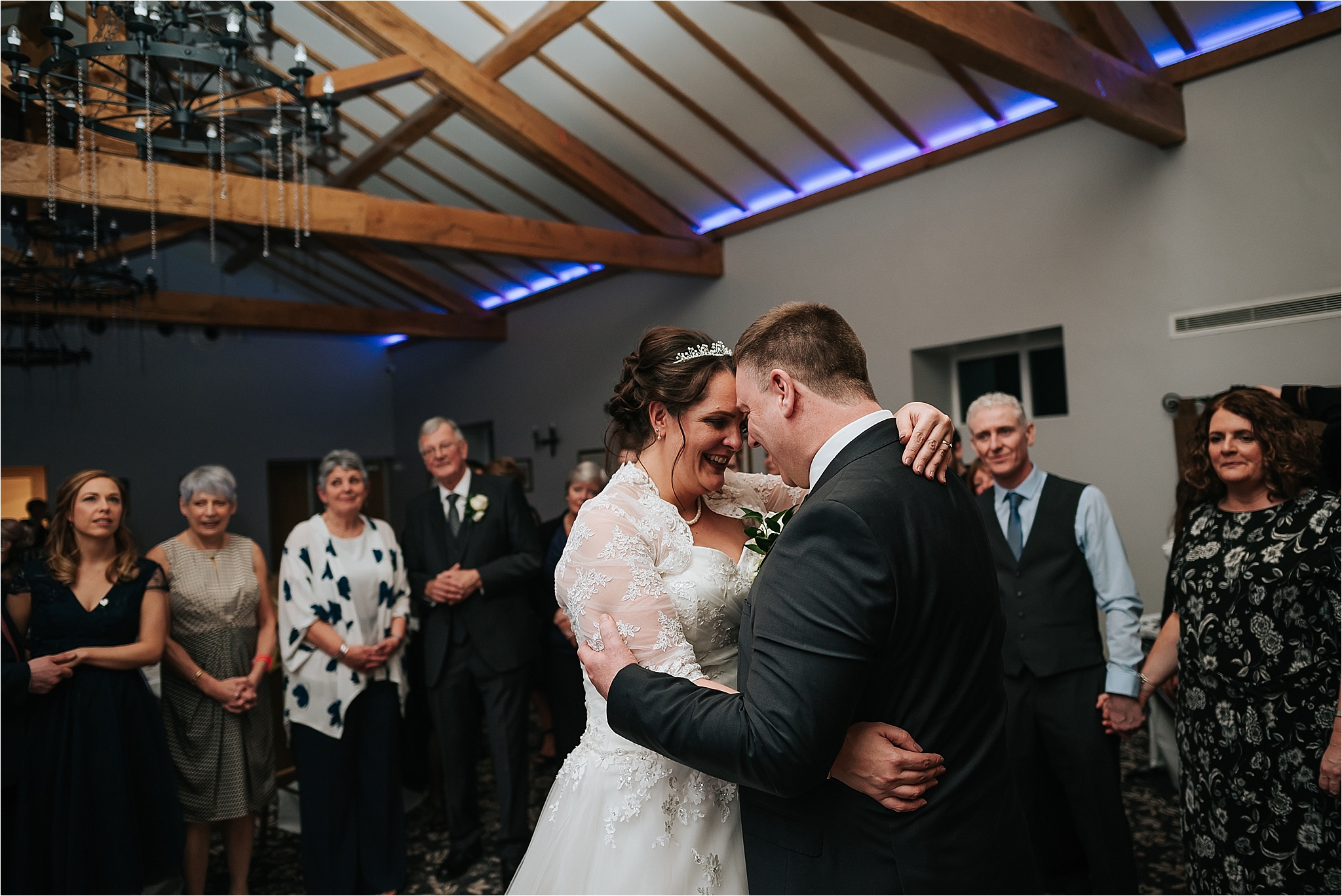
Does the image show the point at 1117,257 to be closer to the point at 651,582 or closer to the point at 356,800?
the point at 651,582

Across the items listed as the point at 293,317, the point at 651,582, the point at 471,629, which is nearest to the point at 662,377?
the point at 651,582

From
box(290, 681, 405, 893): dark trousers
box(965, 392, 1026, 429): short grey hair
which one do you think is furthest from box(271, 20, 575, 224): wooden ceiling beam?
box(965, 392, 1026, 429): short grey hair

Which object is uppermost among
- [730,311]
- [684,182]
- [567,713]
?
[684,182]

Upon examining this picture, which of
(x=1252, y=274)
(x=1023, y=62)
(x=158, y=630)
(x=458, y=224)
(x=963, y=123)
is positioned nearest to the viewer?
(x=158, y=630)

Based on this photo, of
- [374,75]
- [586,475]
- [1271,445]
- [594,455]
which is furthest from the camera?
[594,455]

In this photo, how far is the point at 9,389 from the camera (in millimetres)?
10195

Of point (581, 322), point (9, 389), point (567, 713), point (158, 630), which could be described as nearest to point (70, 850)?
point (158, 630)

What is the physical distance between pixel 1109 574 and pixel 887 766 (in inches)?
73.6

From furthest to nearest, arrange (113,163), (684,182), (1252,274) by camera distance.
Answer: (684,182) → (113,163) → (1252,274)

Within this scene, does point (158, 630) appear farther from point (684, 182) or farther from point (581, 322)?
point (581, 322)

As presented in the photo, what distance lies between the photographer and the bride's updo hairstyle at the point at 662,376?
6.08 ft

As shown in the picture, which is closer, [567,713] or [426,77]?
[567,713]

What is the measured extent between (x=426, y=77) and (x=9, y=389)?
7.47m

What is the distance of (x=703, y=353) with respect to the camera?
73.6 inches
